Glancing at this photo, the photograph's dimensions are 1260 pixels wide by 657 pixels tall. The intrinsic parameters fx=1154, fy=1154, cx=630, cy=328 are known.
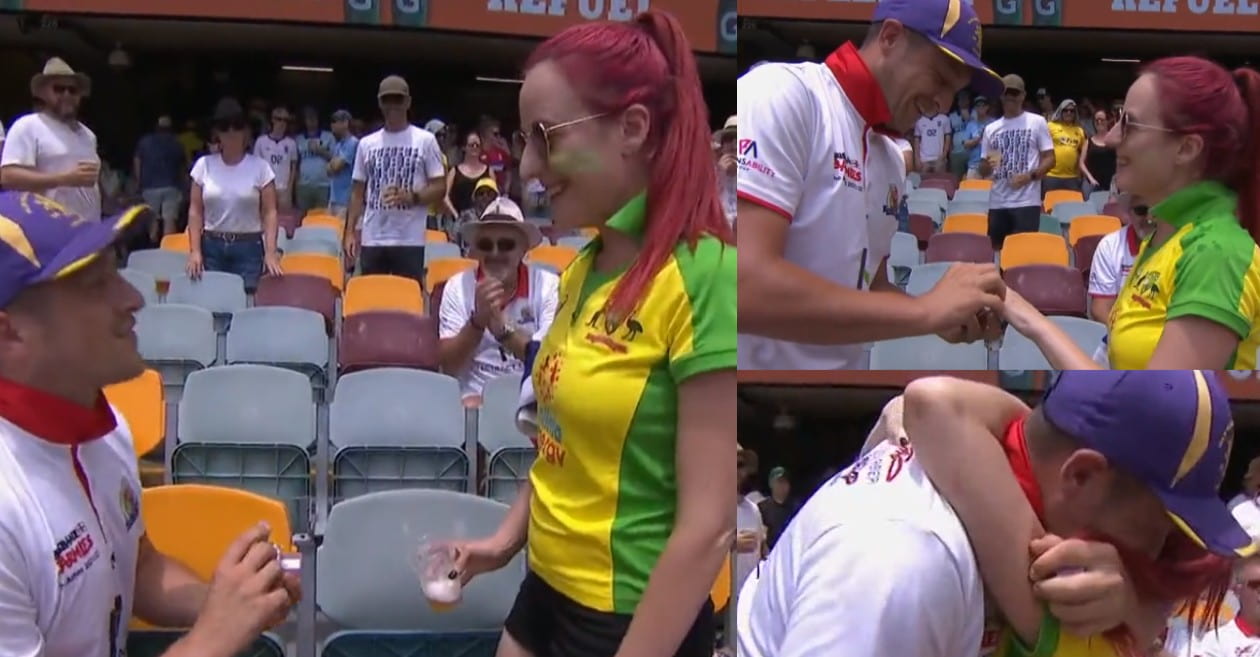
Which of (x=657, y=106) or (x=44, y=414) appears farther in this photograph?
(x=44, y=414)

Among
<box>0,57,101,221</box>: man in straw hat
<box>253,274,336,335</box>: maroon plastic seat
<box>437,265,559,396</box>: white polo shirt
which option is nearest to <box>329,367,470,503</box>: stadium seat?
<box>437,265,559,396</box>: white polo shirt

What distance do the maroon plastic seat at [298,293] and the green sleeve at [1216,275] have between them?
7.81ft

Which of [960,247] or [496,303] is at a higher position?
[960,247]

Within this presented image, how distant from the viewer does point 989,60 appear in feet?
1.62

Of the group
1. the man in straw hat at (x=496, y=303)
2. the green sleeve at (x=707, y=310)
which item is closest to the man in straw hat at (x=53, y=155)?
the man in straw hat at (x=496, y=303)

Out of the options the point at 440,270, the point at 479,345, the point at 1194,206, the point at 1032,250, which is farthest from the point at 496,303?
the point at 1194,206

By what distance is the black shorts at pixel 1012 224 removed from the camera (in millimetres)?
546

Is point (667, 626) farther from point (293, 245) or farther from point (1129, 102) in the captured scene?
A: point (293, 245)

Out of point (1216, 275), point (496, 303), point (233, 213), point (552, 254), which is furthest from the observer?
point (552, 254)

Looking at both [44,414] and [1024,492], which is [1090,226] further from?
[44,414]

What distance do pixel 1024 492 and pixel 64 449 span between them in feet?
1.92

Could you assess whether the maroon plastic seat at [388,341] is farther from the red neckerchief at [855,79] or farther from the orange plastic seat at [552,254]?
the red neckerchief at [855,79]

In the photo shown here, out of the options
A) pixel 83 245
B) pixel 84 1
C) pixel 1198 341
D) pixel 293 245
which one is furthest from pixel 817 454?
pixel 84 1

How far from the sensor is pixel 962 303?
0.45m
